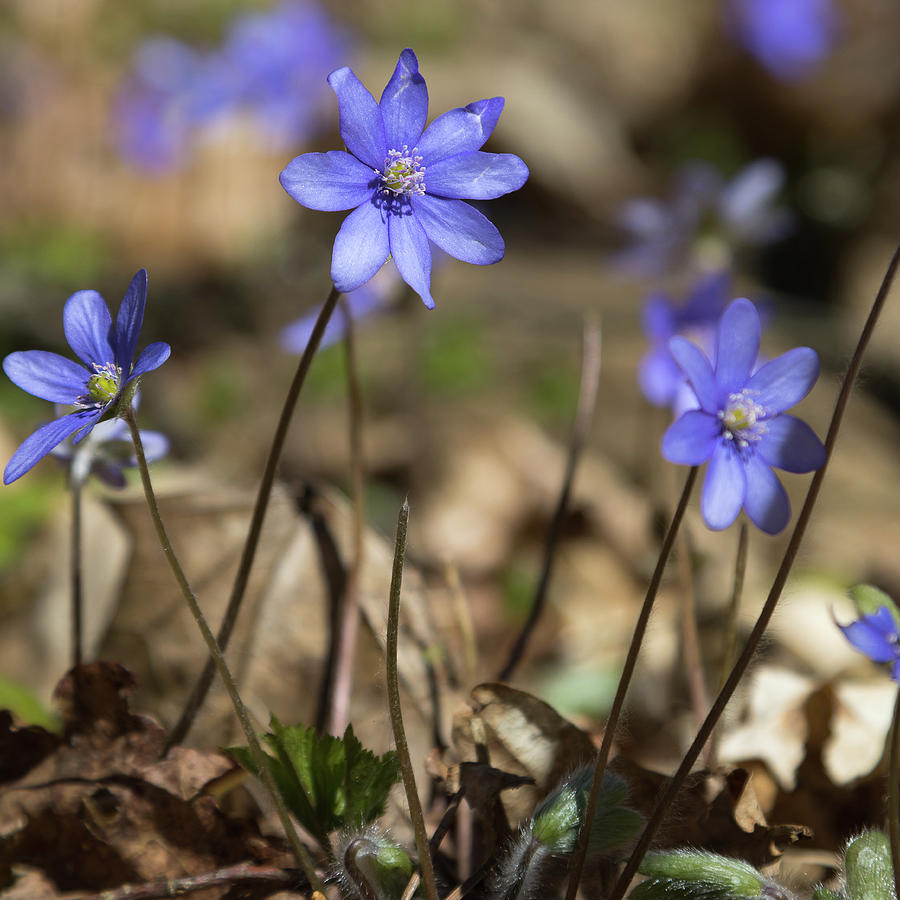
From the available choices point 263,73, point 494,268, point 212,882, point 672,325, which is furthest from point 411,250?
point 494,268

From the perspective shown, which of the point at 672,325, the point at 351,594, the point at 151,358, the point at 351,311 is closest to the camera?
the point at 151,358

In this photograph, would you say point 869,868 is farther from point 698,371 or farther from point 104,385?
point 104,385

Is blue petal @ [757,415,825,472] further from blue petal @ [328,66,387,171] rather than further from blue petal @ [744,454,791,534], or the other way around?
blue petal @ [328,66,387,171]

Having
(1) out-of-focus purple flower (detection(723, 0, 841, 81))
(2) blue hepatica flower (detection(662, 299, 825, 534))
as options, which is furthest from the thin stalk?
(1) out-of-focus purple flower (detection(723, 0, 841, 81))

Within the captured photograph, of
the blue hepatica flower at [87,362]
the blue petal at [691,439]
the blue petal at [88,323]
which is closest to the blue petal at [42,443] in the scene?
the blue hepatica flower at [87,362]

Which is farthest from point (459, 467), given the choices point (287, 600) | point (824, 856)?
point (824, 856)

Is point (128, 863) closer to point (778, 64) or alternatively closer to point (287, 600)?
point (287, 600)
